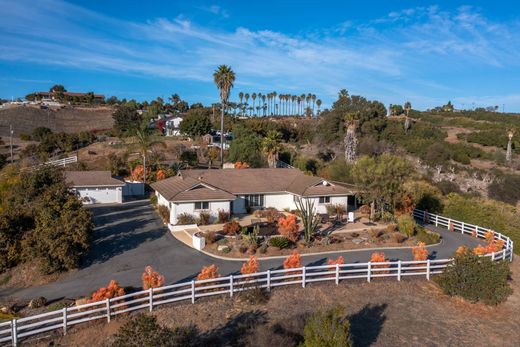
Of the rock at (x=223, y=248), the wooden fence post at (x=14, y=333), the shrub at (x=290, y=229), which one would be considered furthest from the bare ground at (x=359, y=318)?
the shrub at (x=290, y=229)

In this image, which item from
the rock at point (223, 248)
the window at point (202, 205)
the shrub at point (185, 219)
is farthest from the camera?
the window at point (202, 205)

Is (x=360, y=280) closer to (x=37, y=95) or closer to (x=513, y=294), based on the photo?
(x=513, y=294)

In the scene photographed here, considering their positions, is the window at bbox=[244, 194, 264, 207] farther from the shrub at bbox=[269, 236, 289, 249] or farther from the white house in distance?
the white house in distance

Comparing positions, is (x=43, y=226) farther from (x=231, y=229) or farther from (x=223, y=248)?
(x=231, y=229)

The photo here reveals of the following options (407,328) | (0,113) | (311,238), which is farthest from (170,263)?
(0,113)

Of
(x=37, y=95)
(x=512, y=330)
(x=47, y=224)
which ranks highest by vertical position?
(x=37, y=95)

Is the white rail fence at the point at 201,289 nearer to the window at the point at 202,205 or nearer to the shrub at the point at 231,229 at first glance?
the shrub at the point at 231,229
